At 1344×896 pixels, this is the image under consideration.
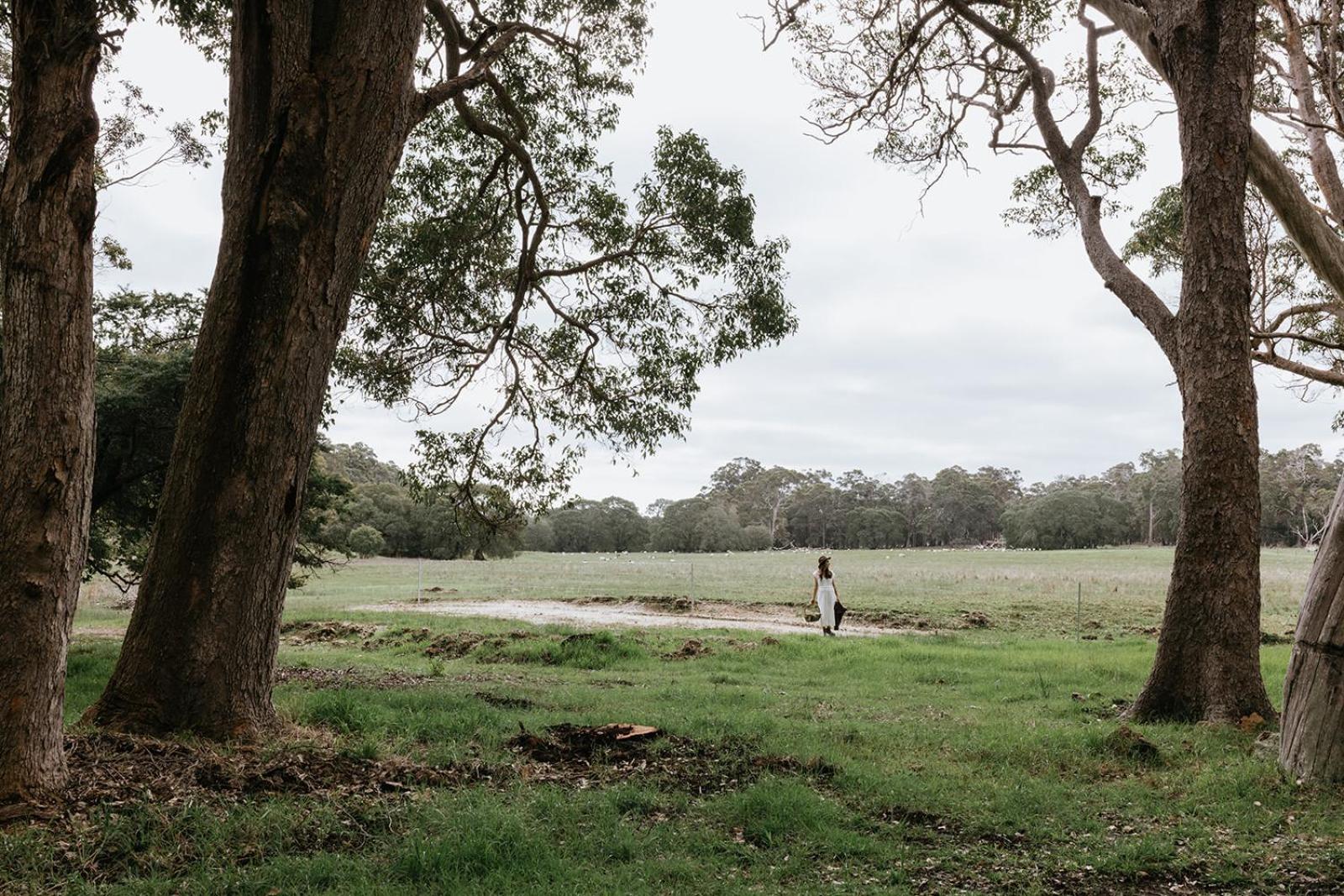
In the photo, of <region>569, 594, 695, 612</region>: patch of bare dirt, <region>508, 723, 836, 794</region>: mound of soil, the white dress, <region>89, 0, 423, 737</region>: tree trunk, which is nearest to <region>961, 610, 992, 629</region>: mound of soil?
the white dress

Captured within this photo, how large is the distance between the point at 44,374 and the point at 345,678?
22.4ft

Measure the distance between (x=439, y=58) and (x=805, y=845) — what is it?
11.6 metres

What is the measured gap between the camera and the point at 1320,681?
5.80 m

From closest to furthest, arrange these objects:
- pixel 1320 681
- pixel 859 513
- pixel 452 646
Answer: pixel 1320 681, pixel 452 646, pixel 859 513

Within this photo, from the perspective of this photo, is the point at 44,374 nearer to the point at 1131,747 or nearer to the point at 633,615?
the point at 1131,747

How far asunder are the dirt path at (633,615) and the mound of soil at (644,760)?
38.5 feet

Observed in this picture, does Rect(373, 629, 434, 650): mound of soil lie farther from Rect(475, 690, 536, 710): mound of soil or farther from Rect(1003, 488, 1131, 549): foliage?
Rect(1003, 488, 1131, 549): foliage

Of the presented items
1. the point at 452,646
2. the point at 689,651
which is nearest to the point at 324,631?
the point at 452,646

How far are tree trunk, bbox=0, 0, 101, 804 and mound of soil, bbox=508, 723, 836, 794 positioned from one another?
2688mm

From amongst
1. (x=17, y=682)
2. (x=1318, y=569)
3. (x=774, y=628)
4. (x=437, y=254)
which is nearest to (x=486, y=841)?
(x=17, y=682)

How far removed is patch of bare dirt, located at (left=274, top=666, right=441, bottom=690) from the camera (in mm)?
9805

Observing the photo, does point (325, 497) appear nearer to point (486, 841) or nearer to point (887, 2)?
point (486, 841)

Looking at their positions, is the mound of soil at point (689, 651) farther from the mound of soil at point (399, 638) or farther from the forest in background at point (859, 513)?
the forest in background at point (859, 513)

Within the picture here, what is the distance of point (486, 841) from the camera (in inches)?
170
